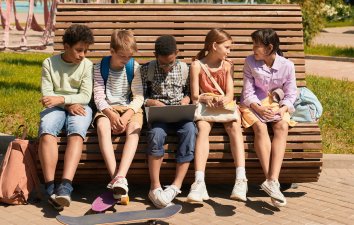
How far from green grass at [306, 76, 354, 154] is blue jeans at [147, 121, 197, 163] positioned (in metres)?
2.12

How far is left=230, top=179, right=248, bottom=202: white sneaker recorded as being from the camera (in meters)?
5.46

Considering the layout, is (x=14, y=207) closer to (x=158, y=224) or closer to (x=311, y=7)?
(x=158, y=224)

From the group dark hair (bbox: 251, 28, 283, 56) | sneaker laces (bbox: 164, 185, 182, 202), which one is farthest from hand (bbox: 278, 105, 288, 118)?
sneaker laces (bbox: 164, 185, 182, 202)

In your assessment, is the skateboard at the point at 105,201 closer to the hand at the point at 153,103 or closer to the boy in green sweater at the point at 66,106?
the boy in green sweater at the point at 66,106

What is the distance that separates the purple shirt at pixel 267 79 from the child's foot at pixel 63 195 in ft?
5.27

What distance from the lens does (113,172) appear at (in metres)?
5.58

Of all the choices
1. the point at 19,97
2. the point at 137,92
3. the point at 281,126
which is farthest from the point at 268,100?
the point at 19,97

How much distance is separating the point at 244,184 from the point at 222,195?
1.79 ft

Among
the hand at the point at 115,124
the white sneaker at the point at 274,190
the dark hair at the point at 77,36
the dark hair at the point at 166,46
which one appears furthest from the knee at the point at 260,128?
the dark hair at the point at 77,36

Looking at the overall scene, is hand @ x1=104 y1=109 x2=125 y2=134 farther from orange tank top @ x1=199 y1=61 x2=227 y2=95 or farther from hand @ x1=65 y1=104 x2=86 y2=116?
orange tank top @ x1=199 y1=61 x2=227 y2=95

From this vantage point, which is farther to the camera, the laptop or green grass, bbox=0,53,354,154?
green grass, bbox=0,53,354,154

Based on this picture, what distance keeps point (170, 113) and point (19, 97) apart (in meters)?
3.61

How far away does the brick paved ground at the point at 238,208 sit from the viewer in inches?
214

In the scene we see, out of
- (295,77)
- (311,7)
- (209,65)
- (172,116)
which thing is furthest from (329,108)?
(311,7)
